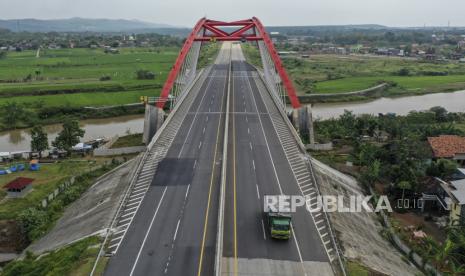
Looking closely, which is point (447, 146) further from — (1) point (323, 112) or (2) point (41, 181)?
(2) point (41, 181)

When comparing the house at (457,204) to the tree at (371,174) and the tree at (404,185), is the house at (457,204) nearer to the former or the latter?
the tree at (404,185)

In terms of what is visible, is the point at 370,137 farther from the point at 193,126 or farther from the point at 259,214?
the point at 259,214

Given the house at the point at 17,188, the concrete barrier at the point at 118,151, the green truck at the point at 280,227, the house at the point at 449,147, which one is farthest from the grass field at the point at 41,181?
the house at the point at 449,147

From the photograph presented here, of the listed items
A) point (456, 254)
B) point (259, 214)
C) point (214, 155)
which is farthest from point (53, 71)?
point (456, 254)

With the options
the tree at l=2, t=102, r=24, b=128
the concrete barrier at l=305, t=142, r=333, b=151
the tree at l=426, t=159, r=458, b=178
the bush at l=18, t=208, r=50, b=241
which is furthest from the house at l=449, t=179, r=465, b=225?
the tree at l=2, t=102, r=24, b=128

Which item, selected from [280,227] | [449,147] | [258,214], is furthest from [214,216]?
[449,147]

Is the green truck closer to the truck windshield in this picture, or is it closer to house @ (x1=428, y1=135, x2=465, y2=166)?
the truck windshield

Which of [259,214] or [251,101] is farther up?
[251,101]
